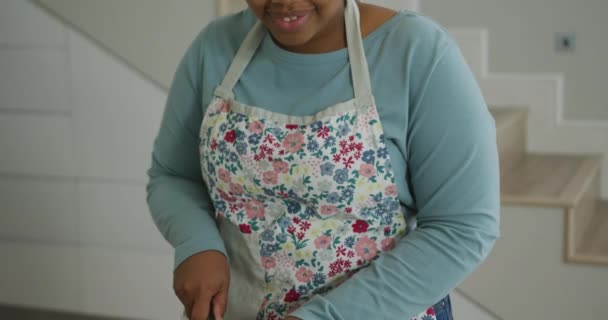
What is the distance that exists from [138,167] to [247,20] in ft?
5.42

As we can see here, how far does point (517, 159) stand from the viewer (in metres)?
3.21

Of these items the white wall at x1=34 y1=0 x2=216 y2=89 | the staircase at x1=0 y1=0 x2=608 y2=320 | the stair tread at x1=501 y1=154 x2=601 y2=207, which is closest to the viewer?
the stair tread at x1=501 y1=154 x2=601 y2=207

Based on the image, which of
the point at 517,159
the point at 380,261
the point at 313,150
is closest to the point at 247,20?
the point at 313,150

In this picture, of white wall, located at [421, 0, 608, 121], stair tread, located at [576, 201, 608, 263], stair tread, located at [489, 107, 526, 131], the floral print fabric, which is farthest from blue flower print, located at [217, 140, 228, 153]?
white wall, located at [421, 0, 608, 121]

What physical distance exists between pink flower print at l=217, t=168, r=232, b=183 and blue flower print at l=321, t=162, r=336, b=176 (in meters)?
0.14

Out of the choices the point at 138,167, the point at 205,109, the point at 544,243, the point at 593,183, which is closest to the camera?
the point at 205,109

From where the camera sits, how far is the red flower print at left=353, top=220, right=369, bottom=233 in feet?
3.69

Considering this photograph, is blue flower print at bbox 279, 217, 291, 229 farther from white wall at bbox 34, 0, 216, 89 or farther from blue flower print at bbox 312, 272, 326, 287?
white wall at bbox 34, 0, 216, 89

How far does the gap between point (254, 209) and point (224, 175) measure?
6 cm

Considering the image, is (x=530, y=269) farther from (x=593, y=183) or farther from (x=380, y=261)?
(x=380, y=261)

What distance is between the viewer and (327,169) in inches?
42.4

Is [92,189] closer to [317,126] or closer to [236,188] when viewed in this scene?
[236,188]

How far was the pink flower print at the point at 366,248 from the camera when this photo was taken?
1.13 m

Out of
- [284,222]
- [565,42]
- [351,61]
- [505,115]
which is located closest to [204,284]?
[284,222]
